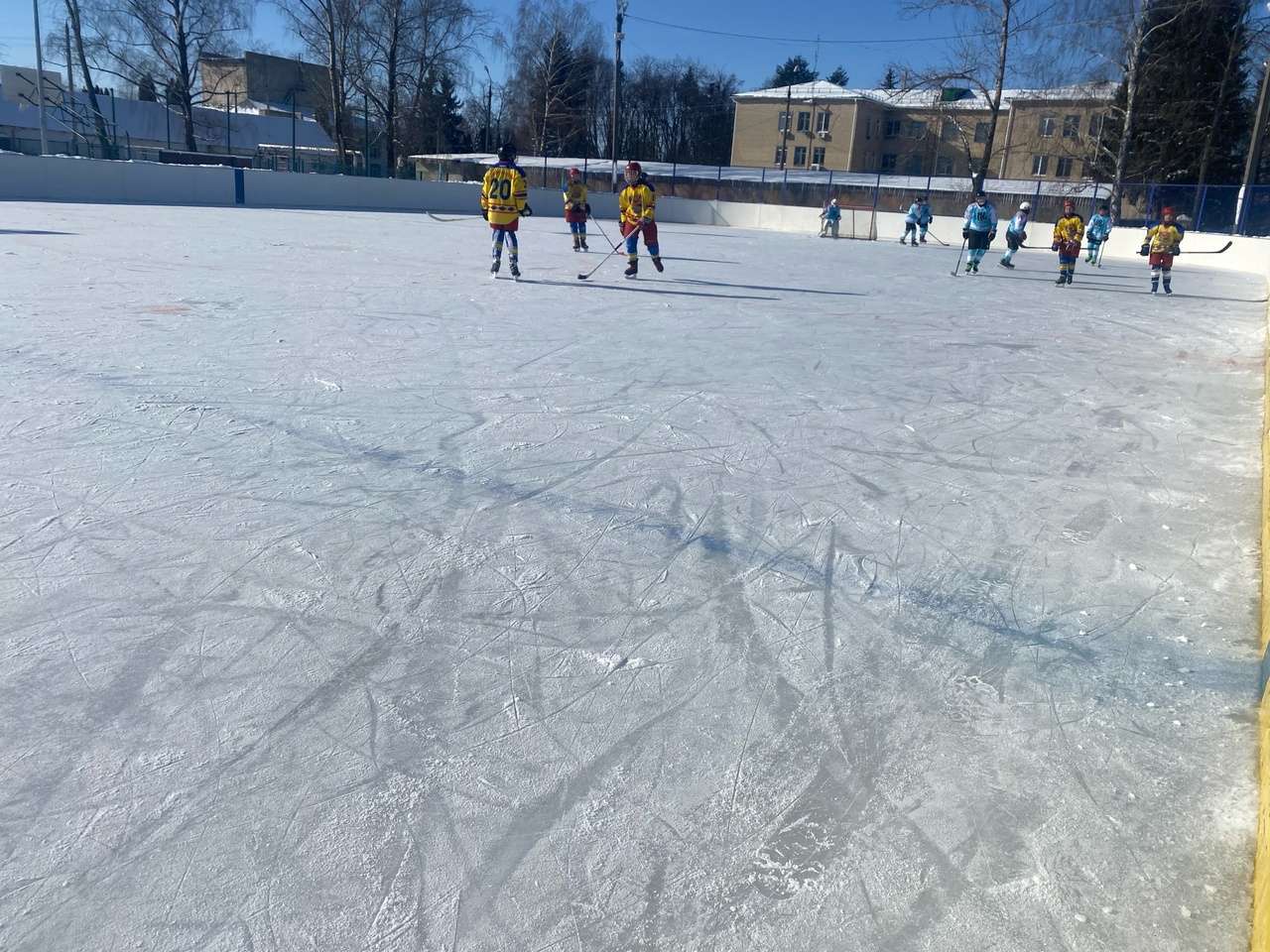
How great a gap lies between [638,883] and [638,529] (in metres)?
1.83

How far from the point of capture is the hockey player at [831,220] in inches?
1165

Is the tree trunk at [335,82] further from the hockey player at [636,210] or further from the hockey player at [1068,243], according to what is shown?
the hockey player at [1068,243]

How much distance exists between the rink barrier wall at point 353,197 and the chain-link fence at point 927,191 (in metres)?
0.99

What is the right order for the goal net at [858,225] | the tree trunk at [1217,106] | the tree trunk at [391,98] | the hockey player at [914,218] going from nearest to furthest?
the hockey player at [914,218] < the goal net at [858,225] < the tree trunk at [1217,106] < the tree trunk at [391,98]

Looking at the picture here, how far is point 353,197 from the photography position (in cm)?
3044

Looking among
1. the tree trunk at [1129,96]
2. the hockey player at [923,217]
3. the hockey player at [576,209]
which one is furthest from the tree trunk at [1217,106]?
the hockey player at [576,209]

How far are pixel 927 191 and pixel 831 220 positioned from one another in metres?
6.29

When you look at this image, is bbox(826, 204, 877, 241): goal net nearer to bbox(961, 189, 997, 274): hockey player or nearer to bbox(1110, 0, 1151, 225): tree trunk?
bbox(1110, 0, 1151, 225): tree trunk

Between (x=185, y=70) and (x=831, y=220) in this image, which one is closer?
(x=831, y=220)

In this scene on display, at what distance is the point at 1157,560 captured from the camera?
3463mm

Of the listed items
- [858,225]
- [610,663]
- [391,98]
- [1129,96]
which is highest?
[1129,96]

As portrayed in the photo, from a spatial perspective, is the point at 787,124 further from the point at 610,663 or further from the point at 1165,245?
the point at 610,663

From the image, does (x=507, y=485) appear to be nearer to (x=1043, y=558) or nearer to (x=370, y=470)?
(x=370, y=470)

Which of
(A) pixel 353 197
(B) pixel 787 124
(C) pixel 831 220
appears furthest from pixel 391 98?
(B) pixel 787 124
